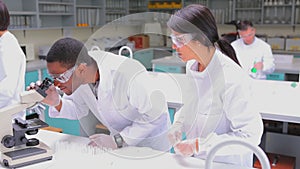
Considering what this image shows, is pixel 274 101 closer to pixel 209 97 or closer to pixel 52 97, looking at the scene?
pixel 209 97

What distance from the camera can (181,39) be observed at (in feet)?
4.05

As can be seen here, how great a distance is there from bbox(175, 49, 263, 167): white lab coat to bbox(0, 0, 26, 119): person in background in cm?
112

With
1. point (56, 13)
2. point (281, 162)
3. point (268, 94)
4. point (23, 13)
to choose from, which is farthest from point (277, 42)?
point (23, 13)

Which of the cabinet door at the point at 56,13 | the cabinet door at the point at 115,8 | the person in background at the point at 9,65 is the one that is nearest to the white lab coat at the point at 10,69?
the person in background at the point at 9,65

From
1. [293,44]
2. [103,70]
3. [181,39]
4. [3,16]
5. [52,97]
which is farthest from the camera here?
[293,44]

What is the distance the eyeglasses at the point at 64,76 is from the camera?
141 cm

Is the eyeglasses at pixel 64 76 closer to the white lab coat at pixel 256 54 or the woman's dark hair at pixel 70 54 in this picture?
the woman's dark hair at pixel 70 54

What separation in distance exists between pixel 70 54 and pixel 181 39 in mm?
486

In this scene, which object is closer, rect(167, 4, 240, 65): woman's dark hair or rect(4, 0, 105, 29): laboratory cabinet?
rect(167, 4, 240, 65): woman's dark hair

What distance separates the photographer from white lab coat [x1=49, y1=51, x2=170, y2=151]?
141cm

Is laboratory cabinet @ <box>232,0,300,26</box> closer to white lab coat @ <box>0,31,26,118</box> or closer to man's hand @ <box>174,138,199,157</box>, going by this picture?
white lab coat @ <box>0,31,26,118</box>

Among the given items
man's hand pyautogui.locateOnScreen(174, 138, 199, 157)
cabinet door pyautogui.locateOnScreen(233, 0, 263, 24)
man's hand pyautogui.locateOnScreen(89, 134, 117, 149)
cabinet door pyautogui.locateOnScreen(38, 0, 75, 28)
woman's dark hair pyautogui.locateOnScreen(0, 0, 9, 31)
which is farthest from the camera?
cabinet door pyautogui.locateOnScreen(233, 0, 263, 24)

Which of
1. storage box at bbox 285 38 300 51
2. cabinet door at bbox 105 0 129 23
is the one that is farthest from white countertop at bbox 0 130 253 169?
storage box at bbox 285 38 300 51

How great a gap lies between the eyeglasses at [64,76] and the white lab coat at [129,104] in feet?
0.37
